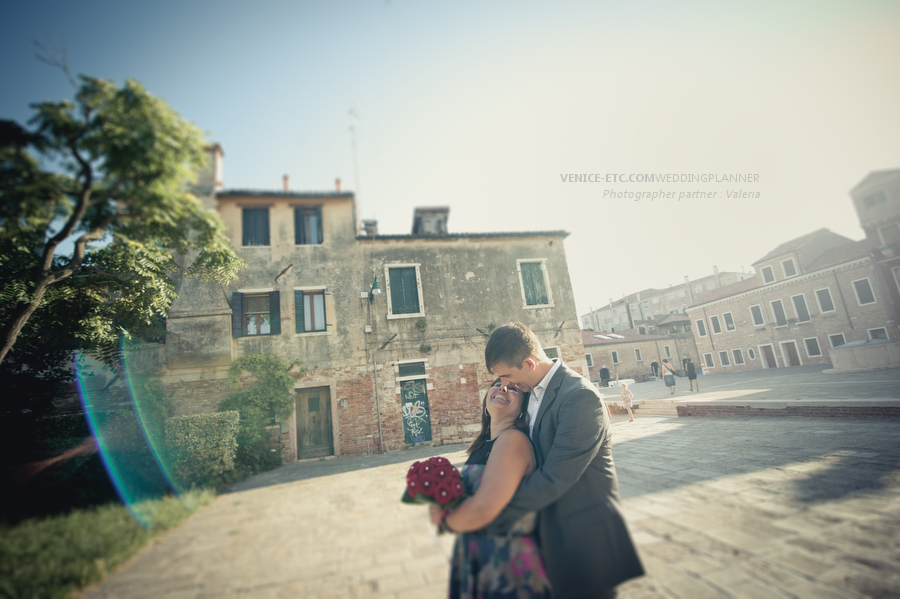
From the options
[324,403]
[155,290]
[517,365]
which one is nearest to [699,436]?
[517,365]

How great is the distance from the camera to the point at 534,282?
14578 mm

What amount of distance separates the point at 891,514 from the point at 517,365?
4.47 meters

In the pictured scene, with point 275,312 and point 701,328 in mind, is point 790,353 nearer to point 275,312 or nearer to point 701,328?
point 701,328

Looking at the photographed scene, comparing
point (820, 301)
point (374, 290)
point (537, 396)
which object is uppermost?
point (374, 290)

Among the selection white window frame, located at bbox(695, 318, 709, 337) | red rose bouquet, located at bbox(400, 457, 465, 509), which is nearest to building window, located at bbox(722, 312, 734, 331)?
white window frame, located at bbox(695, 318, 709, 337)

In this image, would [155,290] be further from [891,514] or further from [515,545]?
[891,514]

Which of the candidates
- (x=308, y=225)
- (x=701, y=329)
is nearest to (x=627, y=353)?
(x=701, y=329)

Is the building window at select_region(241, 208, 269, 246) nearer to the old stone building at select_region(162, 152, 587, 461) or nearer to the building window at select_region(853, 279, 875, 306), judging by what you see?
the old stone building at select_region(162, 152, 587, 461)

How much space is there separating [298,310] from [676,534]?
454 inches

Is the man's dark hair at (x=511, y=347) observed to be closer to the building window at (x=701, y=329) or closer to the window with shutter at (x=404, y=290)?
the window with shutter at (x=404, y=290)

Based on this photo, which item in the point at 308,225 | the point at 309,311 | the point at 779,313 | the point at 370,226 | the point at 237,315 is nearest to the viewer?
the point at 237,315

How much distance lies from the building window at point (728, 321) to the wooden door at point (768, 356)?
282 centimetres

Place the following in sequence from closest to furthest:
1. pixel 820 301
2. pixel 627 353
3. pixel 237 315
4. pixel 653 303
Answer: pixel 237 315 < pixel 820 301 < pixel 627 353 < pixel 653 303

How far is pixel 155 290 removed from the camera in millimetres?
9195
